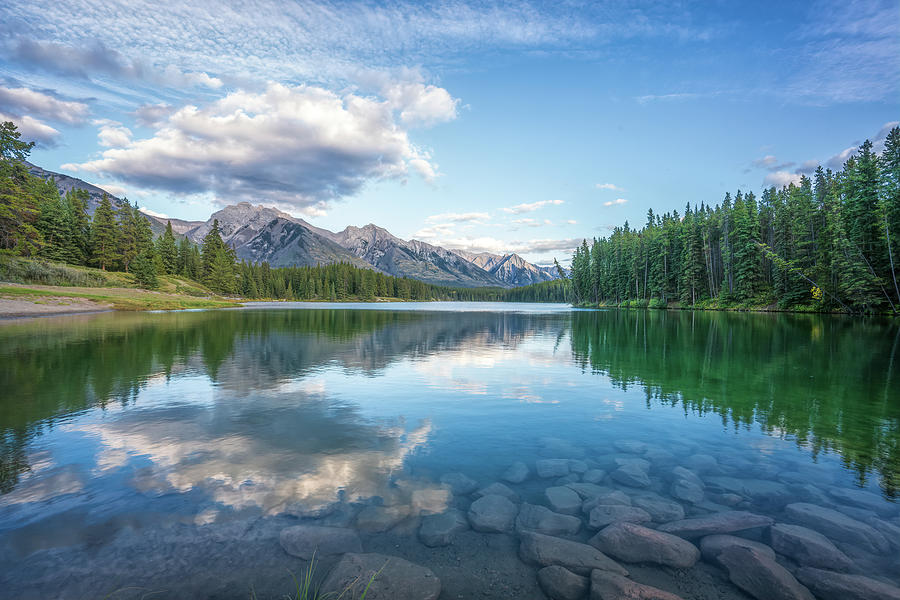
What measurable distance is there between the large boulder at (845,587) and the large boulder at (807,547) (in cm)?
29

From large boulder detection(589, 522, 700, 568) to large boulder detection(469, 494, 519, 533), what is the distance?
53.7 inches

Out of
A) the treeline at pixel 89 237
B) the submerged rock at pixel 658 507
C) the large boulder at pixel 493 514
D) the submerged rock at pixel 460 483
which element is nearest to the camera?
the large boulder at pixel 493 514

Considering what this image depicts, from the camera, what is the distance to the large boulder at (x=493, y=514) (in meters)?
6.73

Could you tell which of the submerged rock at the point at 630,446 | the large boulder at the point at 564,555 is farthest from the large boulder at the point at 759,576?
the submerged rock at the point at 630,446

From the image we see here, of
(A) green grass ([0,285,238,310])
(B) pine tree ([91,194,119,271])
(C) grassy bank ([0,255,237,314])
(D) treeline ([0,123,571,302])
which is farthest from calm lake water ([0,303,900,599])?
(B) pine tree ([91,194,119,271])

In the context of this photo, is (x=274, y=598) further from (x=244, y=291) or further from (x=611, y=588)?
(x=244, y=291)

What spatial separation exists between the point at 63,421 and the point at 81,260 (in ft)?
345

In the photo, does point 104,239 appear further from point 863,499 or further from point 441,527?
point 863,499

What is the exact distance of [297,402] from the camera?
14625 mm

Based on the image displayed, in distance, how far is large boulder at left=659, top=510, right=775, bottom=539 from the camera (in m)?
6.58

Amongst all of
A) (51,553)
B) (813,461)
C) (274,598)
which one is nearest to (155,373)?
(51,553)

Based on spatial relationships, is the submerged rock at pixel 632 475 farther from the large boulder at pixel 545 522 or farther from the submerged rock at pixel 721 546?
the large boulder at pixel 545 522

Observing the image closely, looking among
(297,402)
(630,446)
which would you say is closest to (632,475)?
(630,446)

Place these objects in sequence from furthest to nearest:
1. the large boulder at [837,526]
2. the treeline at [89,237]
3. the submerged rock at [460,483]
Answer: the treeline at [89,237] < the submerged rock at [460,483] < the large boulder at [837,526]
